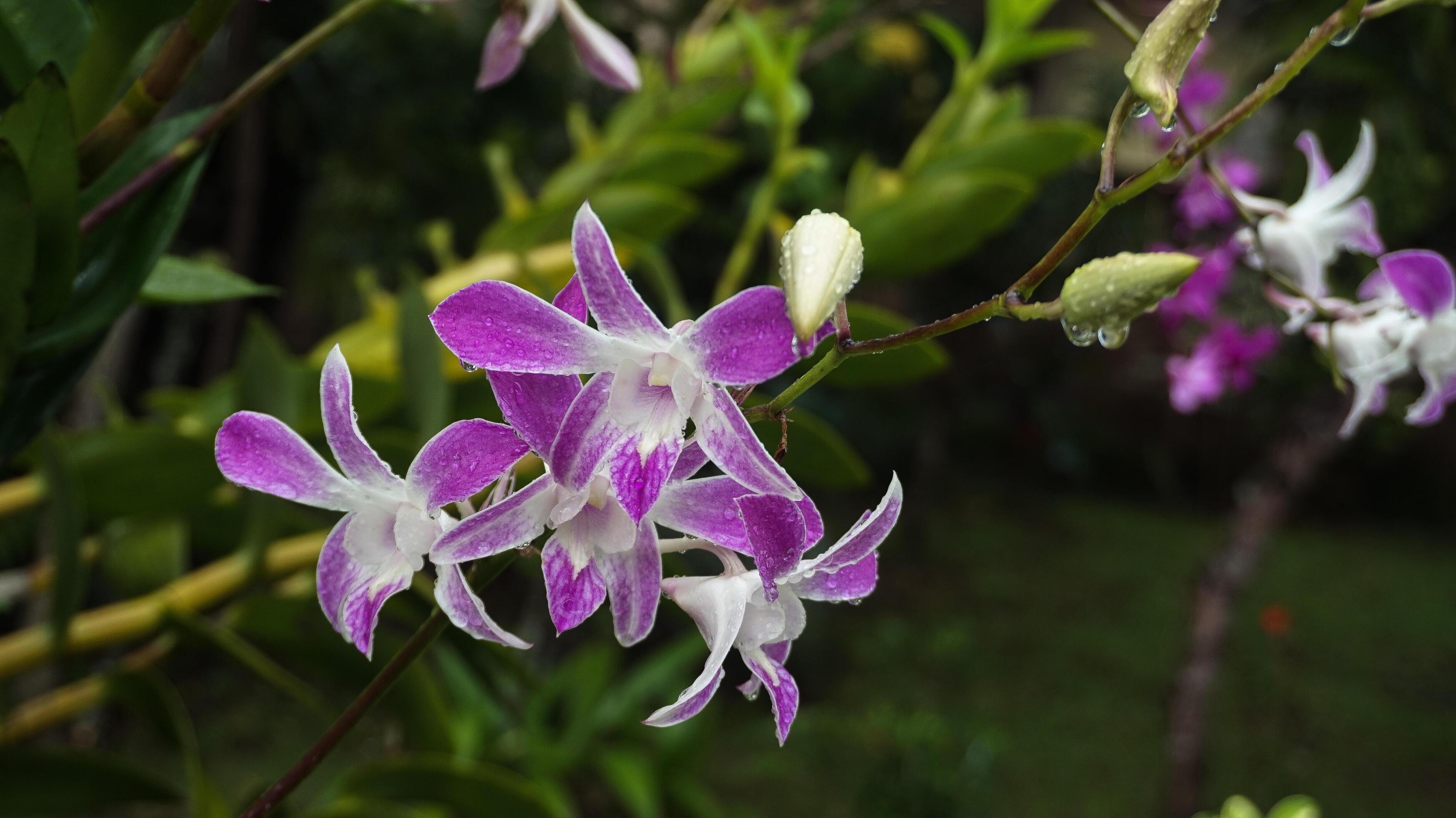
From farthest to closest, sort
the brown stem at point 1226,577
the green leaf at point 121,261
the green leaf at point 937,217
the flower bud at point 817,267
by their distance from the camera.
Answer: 1. the brown stem at point 1226,577
2. the green leaf at point 937,217
3. the green leaf at point 121,261
4. the flower bud at point 817,267

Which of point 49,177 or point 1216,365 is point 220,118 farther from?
point 1216,365

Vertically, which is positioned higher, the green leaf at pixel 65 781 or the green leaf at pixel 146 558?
the green leaf at pixel 146 558

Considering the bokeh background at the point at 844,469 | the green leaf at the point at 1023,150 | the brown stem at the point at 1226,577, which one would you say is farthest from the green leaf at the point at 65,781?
the brown stem at the point at 1226,577

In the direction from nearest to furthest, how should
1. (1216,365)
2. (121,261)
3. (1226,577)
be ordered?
(121,261) → (1216,365) → (1226,577)

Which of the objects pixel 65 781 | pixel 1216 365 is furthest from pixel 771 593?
pixel 1216 365

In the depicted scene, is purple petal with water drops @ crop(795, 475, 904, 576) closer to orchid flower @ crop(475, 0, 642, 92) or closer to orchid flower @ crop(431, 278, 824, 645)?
orchid flower @ crop(431, 278, 824, 645)

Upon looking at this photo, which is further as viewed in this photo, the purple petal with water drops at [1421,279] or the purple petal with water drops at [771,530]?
the purple petal with water drops at [1421,279]

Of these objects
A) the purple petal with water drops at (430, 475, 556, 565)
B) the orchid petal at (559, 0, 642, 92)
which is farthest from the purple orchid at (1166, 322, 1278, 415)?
the purple petal with water drops at (430, 475, 556, 565)

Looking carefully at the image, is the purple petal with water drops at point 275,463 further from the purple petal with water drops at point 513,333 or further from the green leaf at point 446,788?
the green leaf at point 446,788

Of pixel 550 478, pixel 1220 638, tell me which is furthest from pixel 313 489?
pixel 1220 638
